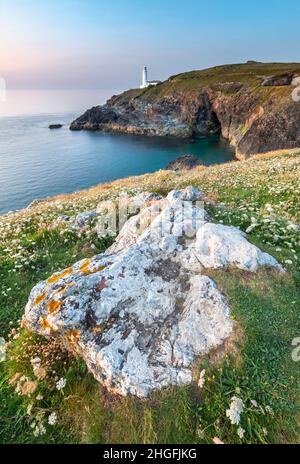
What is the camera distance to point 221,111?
9331 centimetres

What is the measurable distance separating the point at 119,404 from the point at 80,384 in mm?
964

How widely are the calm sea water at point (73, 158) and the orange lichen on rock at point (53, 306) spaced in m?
38.2

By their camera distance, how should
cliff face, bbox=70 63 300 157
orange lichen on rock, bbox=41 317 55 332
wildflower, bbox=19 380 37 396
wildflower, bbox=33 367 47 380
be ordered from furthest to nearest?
cliff face, bbox=70 63 300 157 < orange lichen on rock, bbox=41 317 55 332 < wildflower, bbox=33 367 47 380 < wildflower, bbox=19 380 37 396

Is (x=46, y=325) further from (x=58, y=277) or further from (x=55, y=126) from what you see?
(x=55, y=126)

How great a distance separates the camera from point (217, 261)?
695cm

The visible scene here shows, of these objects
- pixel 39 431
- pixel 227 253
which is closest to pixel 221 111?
pixel 227 253

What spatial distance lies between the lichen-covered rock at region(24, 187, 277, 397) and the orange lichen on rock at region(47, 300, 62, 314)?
0.07 feet

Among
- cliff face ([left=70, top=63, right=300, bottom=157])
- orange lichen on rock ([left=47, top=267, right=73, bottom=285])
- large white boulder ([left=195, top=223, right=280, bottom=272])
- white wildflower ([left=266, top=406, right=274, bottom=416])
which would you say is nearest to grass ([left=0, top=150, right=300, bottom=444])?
white wildflower ([left=266, top=406, right=274, bottom=416])

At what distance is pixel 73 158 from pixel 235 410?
6968 cm

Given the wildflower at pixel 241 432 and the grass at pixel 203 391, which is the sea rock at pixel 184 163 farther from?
the wildflower at pixel 241 432

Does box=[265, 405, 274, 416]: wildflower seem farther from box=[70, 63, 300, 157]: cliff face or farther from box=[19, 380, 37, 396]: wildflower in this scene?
box=[70, 63, 300, 157]: cliff face

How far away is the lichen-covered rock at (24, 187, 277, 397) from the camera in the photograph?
5.16 meters

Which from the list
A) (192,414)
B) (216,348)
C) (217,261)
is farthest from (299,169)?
(192,414)
